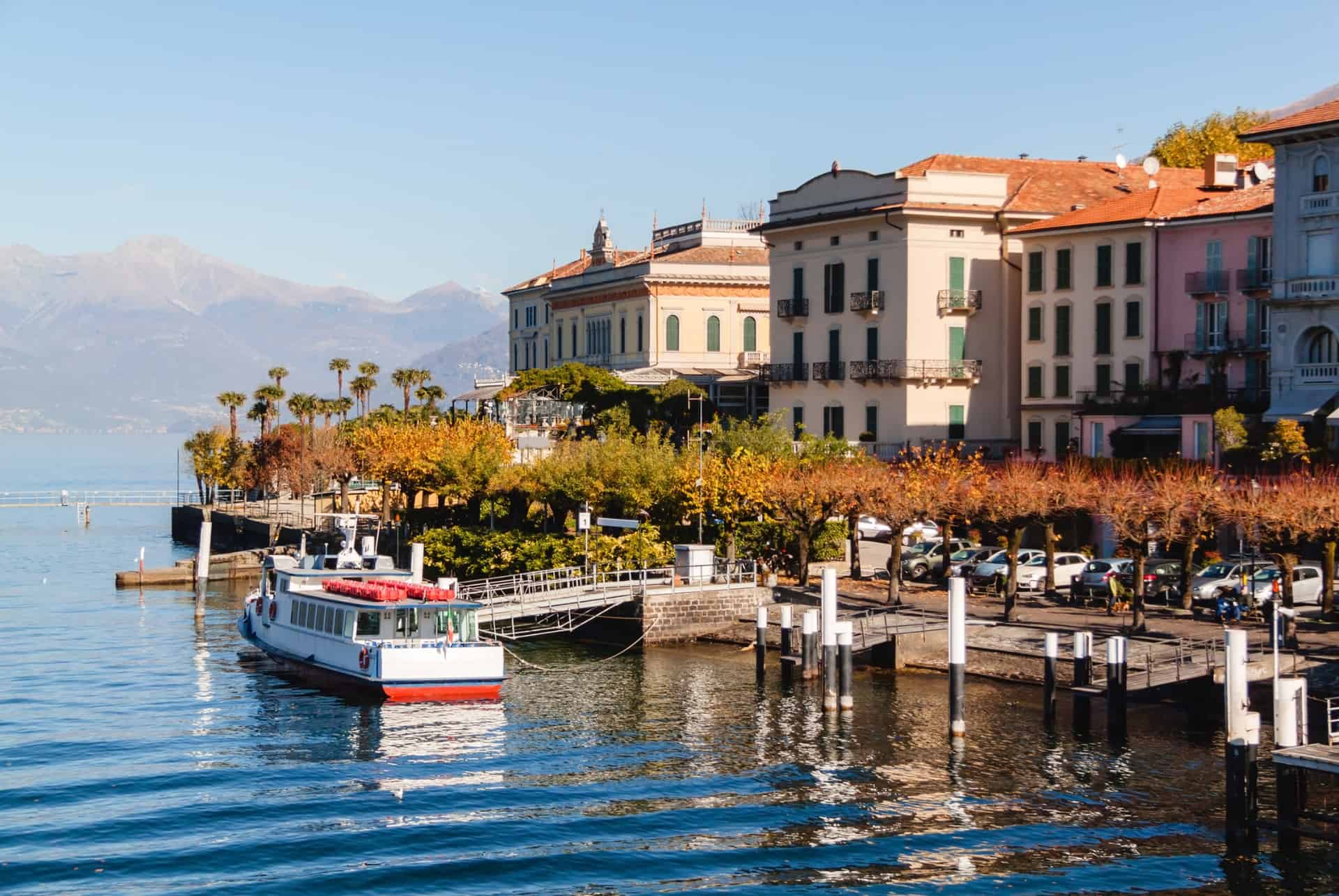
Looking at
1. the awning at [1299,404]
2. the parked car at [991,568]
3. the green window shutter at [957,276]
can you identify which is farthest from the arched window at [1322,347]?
the green window shutter at [957,276]

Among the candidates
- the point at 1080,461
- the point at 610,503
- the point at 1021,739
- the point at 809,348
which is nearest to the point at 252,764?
the point at 1021,739

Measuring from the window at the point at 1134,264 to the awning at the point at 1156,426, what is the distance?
7.87m

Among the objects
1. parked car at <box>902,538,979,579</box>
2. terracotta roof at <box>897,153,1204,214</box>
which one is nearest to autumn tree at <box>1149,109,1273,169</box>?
terracotta roof at <box>897,153,1204,214</box>

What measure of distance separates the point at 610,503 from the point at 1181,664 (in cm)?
3143

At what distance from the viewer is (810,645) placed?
5219cm

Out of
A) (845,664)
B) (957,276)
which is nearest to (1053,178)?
(957,276)

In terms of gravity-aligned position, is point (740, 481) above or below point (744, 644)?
above

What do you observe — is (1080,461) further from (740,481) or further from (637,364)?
(637,364)

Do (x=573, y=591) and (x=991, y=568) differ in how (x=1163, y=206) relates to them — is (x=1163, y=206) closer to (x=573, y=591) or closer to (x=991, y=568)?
(x=991, y=568)

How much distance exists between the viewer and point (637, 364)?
114m

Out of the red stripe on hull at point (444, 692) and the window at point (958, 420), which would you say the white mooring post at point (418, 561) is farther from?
the window at point (958, 420)

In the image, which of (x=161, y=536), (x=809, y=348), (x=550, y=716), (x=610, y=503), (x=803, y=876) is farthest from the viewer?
(x=161, y=536)

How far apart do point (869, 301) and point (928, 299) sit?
3277 millimetres

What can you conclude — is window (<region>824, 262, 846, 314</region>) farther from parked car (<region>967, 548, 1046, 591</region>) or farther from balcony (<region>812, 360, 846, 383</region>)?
parked car (<region>967, 548, 1046, 591</region>)
